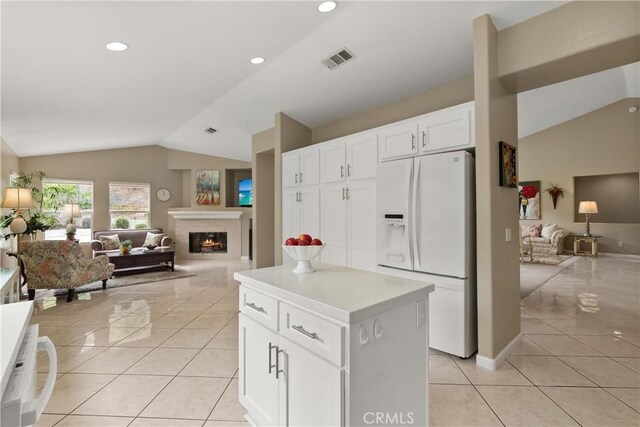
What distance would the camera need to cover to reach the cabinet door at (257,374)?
5.33ft

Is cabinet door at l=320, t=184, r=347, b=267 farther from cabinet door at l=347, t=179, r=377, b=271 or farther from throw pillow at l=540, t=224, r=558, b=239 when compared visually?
throw pillow at l=540, t=224, r=558, b=239

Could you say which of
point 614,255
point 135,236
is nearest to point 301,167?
point 135,236

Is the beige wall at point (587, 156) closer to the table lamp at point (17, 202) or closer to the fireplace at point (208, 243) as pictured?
the fireplace at point (208, 243)

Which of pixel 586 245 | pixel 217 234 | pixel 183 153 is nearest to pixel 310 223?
pixel 217 234

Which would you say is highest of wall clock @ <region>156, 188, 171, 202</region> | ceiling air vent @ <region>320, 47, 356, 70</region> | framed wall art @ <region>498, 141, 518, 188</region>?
ceiling air vent @ <region>320, 47, 356, 70</region>

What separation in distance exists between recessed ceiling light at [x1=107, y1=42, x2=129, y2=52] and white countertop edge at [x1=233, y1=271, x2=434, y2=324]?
8.31ft

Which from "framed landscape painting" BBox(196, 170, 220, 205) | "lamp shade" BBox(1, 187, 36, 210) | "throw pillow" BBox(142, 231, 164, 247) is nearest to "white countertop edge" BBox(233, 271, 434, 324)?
"lamp shade" BBox(1, 187, 36, 210)

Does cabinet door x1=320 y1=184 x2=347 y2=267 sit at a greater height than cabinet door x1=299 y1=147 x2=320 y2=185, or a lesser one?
lesser

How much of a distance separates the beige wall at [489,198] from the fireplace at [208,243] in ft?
24.2

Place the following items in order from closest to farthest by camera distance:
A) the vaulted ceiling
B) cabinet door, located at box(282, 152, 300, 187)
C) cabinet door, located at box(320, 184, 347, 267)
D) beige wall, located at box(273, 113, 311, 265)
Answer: the vaulted ceiling < cabinet door, located at box(320, 184, 347, 267) < cabinet door, located at box(282, 152, 300, 187) < beige wall, located at box(273, 113, 311, 265)

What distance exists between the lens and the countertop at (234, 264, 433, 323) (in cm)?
130

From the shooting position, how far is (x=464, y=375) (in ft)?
8.29

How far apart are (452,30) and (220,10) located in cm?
199

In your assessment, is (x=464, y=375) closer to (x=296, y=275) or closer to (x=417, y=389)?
(x=417, y=389)
